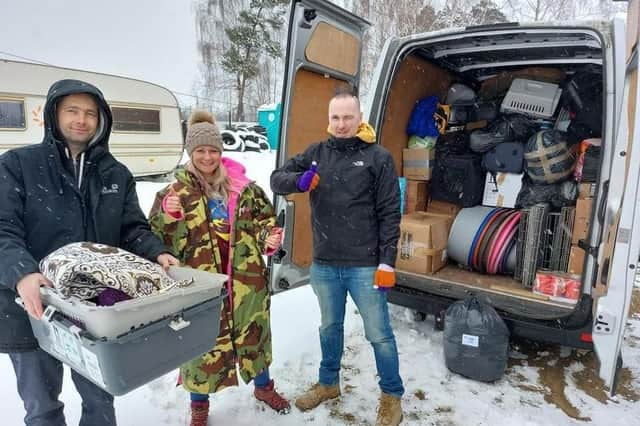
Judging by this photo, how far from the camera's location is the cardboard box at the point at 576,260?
124 inches

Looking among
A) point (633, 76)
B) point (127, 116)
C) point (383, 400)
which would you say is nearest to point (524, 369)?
point (383, 400)

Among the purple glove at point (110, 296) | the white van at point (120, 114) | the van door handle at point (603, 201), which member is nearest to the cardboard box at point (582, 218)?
the van door handle at point (603, 201)

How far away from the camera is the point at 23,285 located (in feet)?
4.52

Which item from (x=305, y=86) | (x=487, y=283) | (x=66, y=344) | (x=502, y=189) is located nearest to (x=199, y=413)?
(x=66, y=344)

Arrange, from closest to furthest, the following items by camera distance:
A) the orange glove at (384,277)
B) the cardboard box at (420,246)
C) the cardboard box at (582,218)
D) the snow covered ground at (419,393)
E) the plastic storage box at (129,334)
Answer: the plastic storage box at (129,334) < the orange glove at (384,277) < the snow covered ground at (419,393) < the cardboard box at (582,218) < the cardboard box at (420,246)

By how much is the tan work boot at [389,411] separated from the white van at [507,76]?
907mm

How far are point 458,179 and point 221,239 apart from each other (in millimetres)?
2895

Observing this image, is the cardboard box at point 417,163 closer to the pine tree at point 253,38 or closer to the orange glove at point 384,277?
the orange glove at point 384,277

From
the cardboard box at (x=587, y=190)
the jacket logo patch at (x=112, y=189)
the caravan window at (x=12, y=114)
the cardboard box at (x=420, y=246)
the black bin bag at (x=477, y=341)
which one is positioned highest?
the caravan window at (x=12, y=114)

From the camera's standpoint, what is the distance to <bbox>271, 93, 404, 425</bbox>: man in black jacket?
7.32 ft

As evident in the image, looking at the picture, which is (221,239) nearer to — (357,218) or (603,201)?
(357,218)

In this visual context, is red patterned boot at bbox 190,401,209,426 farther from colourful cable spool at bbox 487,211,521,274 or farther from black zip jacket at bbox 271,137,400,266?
colourful cable spool at bbox 487,211,521,274

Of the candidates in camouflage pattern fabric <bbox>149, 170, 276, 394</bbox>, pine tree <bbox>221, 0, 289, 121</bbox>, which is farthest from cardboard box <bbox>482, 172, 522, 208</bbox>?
pine tree <bbox>221, 0, 289, 121</bbox>

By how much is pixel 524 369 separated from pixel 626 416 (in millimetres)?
630
